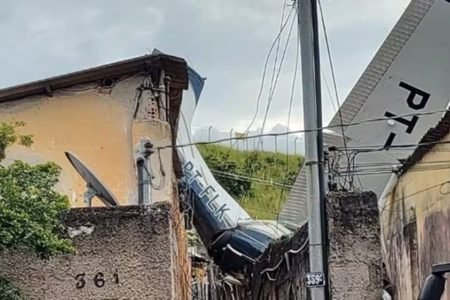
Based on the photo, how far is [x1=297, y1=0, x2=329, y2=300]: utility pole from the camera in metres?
8.96

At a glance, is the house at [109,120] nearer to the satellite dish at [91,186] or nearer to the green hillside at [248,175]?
the satellite dish at [91,186]

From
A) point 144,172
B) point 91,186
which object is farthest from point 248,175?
point 144,172

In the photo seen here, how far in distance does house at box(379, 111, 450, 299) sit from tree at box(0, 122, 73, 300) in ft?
19.8

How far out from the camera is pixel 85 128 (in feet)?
46.1

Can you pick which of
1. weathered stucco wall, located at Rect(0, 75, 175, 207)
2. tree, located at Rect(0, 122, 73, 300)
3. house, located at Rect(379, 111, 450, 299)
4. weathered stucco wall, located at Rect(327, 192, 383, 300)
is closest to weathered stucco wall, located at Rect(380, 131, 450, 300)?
house, located at Rect(379, 111, 450, 299)

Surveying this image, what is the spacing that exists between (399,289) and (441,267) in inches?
521

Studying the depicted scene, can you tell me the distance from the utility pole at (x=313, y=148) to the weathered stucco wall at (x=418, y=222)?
13.2ft

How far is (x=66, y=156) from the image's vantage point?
13875 millimetres

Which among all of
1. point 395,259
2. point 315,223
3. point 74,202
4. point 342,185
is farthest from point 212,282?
point 315,223

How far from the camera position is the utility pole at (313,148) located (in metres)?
8.96

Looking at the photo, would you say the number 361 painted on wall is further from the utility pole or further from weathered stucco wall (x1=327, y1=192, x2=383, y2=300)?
weathered stucco wall (x1=327, y1=192, x2=383, y2=300)

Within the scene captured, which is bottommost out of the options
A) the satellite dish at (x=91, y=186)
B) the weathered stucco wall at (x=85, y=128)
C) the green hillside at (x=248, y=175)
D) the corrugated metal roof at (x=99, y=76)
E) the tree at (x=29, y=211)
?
the tree at (x=29, y=211)

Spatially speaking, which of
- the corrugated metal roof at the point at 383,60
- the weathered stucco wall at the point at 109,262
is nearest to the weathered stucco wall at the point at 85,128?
the weathered stucco wall at the point at 109,262

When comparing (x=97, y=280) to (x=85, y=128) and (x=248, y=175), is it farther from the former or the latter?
(x=248, y=175)
